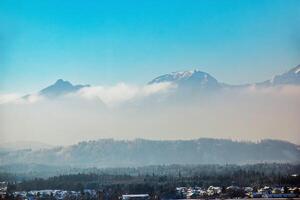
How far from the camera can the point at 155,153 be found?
101 feet

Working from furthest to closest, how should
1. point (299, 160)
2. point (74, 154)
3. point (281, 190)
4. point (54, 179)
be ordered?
point (74, 154) → point (299, 160) → point (54, 179) → point (281, 190)

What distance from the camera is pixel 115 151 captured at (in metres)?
31.0

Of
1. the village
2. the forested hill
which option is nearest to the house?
the village

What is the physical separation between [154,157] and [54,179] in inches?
581

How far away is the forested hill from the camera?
91.0 ft

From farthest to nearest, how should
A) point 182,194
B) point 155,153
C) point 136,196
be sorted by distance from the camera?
point 155,153, point 182,194, point 136,196

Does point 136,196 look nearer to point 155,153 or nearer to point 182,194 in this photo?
point 182,194

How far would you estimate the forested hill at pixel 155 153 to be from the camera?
91.0 ft

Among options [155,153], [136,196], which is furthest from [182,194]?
[155,153]

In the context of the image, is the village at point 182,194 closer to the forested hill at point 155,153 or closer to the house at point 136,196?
the house at point 136,196

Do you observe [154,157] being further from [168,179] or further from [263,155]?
[168,179]

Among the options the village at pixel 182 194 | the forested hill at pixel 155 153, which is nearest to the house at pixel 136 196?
the village at pixel 182 194

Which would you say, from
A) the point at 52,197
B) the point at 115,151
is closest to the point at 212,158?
the point at 115,151

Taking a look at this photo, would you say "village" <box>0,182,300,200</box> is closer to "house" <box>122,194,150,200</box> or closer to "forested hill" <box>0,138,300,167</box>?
"house" <box>122,194,150,200</box>
